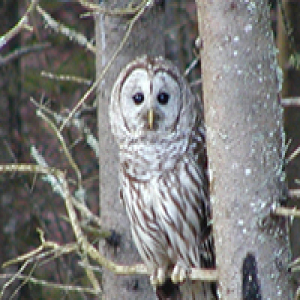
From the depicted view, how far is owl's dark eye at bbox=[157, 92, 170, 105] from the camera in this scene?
2.95m

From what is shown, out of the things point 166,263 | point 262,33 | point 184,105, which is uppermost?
point 262,33

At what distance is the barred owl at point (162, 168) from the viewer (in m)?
2.85

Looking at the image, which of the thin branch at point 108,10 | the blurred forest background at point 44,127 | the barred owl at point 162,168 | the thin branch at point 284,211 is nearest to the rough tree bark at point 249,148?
the thin branch at point 284,211

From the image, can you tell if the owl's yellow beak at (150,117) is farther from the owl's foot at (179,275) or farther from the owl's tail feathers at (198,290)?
the owl's tail feathers at (198,290)

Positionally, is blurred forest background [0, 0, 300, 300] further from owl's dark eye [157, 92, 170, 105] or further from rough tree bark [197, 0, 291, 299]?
rough tree bark [197, 0, 291, 299]

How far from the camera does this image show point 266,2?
2.14 metres

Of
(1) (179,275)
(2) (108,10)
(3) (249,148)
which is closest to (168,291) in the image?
(1) (179,275)

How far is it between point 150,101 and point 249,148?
2.92 feet

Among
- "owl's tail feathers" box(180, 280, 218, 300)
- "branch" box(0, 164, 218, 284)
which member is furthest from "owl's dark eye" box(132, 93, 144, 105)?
"owl's tail feathers" box(180, 280, 218, 300)

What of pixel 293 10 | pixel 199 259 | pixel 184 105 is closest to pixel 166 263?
pixel 199 259

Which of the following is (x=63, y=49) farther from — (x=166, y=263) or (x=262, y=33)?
(x=262, y=33)

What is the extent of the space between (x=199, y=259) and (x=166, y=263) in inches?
7.3

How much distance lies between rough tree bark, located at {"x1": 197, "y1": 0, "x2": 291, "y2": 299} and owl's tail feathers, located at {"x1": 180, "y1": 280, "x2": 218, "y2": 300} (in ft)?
2.91

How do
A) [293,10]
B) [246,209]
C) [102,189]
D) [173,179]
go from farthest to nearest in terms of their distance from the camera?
1. [293,10]
2. [102,189]
3. [173,179]
4. [246,209]
